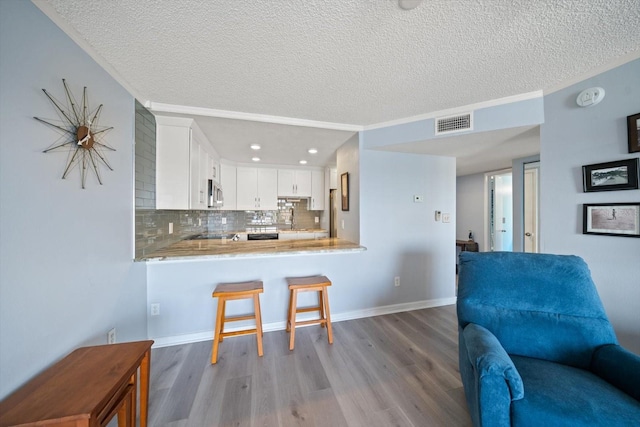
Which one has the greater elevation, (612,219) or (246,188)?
(246,188)

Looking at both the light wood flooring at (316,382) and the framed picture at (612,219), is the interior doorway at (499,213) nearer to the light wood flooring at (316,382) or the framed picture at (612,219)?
the framed picture at (612,219)

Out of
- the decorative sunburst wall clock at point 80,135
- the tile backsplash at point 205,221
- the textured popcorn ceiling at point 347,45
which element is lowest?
the tile backsplash at point 205,221

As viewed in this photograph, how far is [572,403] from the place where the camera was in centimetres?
91

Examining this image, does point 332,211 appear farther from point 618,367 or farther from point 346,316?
point 618,367

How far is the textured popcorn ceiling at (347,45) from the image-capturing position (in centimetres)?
113

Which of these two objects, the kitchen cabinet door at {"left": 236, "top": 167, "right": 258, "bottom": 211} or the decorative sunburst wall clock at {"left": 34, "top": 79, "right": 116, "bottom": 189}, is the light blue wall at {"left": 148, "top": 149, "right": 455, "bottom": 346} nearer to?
the decorative sunburst wall clock at {"left": 34, "top": 79, "right": 116, "bottom": 189}

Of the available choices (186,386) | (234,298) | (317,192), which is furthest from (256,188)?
(186,386)

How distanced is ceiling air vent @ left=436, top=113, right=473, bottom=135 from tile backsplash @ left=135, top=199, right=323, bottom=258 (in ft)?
10.3

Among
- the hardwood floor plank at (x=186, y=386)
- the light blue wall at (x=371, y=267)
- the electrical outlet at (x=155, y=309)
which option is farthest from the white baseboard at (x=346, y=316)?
the electrical outlet at (x=155, y=309)

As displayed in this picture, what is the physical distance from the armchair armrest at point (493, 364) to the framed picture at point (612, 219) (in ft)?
4.60

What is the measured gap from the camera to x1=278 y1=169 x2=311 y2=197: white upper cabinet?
4.69m

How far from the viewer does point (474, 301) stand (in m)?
1.39

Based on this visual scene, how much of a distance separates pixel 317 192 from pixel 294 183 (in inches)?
21.8

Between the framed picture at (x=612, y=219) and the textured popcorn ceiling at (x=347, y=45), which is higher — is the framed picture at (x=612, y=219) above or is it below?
below
